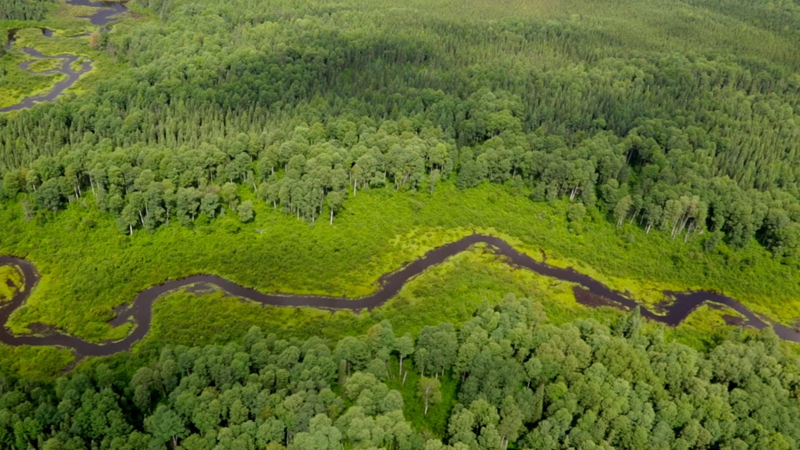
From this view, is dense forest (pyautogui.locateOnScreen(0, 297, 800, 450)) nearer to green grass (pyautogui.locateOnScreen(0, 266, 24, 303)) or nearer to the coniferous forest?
the coniferous forest

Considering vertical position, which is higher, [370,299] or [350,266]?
[350,266]

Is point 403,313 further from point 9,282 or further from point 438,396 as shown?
point 9,282

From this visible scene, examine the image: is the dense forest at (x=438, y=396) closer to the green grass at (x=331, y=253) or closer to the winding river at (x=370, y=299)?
the winding river at (x=370, y=299)

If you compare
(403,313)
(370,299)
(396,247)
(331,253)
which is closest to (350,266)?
(331,253)

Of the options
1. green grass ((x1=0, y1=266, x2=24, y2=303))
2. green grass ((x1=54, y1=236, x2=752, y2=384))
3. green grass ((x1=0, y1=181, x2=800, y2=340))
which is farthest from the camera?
green grass ((x1=0, y1=181, x2=800, y2=340))

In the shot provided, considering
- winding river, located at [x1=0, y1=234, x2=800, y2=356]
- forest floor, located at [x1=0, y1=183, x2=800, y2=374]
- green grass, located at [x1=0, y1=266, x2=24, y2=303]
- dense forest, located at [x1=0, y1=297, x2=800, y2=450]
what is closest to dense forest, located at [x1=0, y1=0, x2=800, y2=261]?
forest floor, located at [x1=0, y1=183, x2=800, y2=374]
